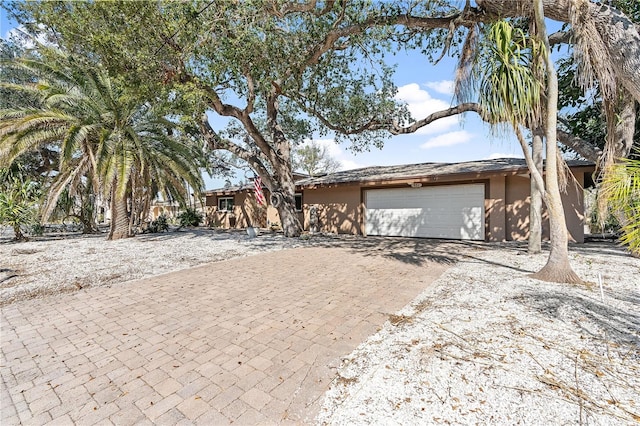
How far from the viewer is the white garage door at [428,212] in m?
11.9

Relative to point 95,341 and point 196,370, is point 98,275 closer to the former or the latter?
point 95,341

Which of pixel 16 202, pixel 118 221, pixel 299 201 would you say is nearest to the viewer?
pixel 16 202

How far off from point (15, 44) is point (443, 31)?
69.4 feet

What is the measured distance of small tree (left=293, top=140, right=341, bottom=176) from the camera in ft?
109

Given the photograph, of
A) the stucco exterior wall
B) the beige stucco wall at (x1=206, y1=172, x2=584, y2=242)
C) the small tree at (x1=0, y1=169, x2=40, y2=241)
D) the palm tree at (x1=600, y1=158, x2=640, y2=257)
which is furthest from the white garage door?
the small tree at (x1=0, y1=169, x2=40, y2=241)

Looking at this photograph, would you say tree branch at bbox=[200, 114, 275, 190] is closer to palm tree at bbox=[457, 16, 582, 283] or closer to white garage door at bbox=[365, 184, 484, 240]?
white garage door at bbox=[365, 184, 484, 240]

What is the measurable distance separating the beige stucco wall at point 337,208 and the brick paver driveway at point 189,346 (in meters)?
9.10

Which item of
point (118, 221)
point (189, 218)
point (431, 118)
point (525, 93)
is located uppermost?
point (431, 118)

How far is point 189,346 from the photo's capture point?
3258 millimetres

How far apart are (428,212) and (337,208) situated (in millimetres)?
4704

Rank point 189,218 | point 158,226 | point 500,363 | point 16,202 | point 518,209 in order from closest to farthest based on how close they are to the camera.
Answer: point 500,363, point 16,202, point 518,209, point 158,226, point 189,218

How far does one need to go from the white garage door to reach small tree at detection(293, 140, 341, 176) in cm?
1946

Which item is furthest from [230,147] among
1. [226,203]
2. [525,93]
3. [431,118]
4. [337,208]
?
[525,93]

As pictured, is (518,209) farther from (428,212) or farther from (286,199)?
(286,199)
